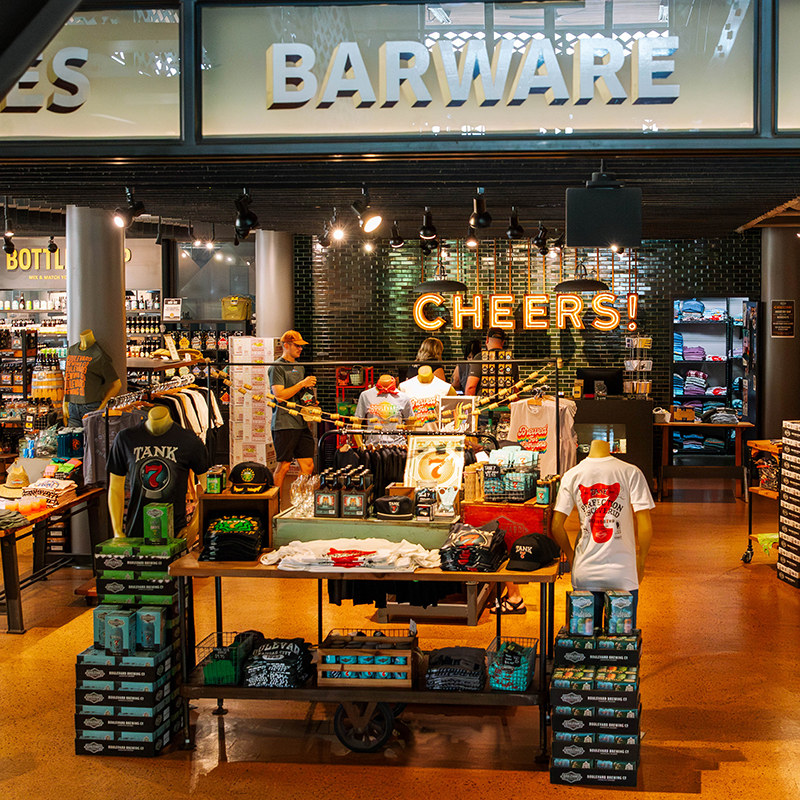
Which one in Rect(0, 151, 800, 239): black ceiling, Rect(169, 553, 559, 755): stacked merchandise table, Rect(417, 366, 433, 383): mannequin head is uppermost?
Rect(0, 151, 800, 239): black ceiling

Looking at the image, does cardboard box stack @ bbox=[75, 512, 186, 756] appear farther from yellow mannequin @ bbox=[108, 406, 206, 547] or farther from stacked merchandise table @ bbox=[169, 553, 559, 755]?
yellow mannequin @ bbox=[108, 406, 206, 547]

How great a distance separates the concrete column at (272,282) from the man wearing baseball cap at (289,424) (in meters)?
3.81

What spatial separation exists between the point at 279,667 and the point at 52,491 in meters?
3.36

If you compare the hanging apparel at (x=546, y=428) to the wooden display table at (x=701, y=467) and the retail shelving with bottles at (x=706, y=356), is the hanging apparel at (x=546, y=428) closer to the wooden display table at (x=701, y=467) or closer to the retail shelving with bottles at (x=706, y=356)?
the wooden display table at (x=701, y=467)

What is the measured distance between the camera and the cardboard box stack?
4.48 metres

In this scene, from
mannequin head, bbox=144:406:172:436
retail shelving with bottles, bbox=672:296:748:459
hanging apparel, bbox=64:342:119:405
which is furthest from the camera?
retail shelving with bottles, bbox=672:296:748:459

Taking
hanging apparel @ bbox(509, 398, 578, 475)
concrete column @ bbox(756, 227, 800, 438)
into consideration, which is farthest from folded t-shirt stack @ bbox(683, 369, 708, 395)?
hanging apparel @ bbox(509, 398, 578, 475)

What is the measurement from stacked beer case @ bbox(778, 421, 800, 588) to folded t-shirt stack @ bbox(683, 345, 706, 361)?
17.5ft

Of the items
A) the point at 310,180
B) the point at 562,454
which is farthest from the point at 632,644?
the point at 562,454

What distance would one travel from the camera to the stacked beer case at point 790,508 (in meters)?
7.21

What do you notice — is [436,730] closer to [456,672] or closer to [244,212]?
[456,672]

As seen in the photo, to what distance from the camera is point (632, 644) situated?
435cm

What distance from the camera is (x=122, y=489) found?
6.14 m

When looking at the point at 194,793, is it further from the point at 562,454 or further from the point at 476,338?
the point at 476,338
